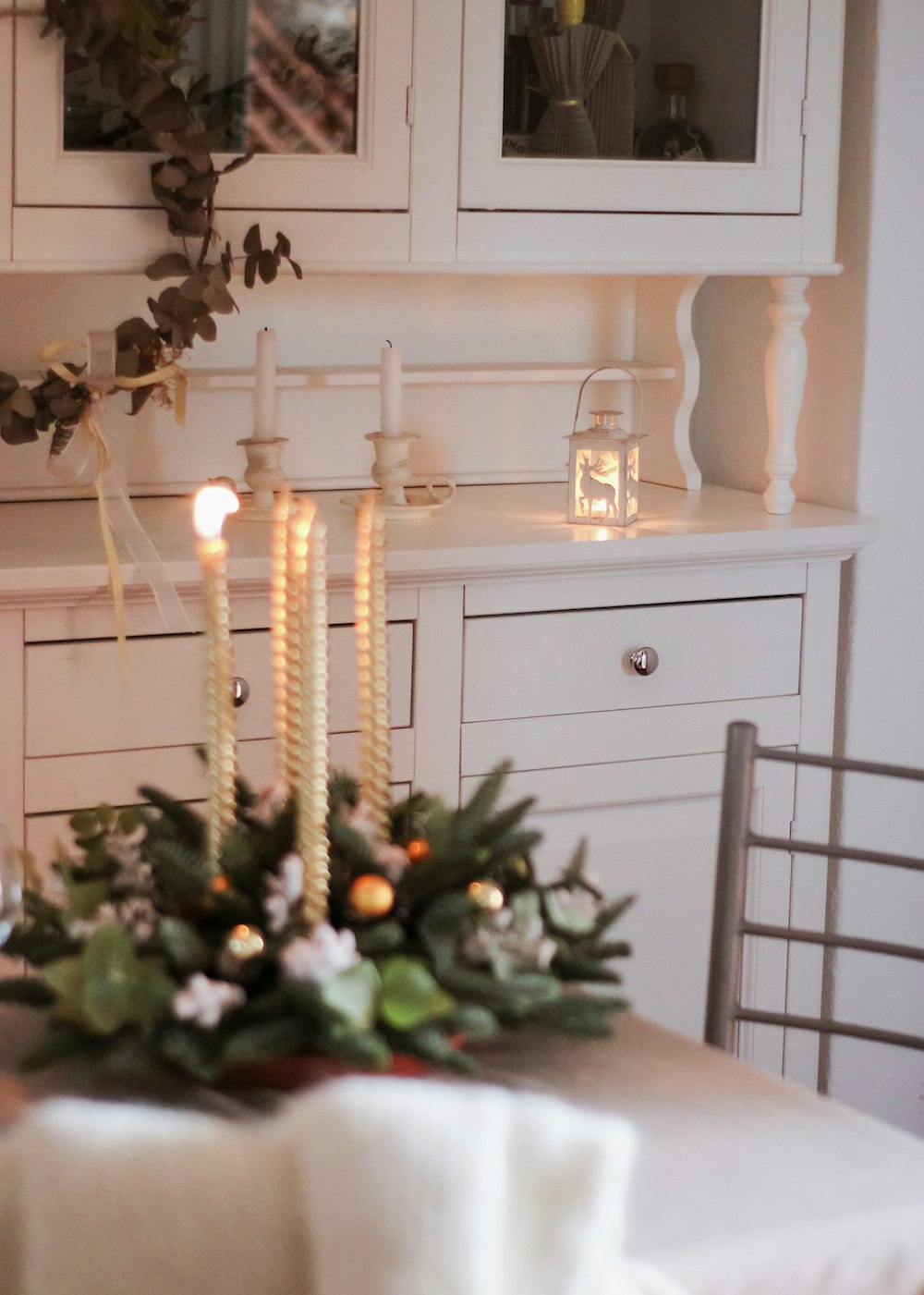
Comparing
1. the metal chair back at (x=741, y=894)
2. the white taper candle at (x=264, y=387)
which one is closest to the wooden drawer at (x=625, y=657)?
the white taper candle at (x=264, y=387)

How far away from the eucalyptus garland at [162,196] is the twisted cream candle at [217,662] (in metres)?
0.96

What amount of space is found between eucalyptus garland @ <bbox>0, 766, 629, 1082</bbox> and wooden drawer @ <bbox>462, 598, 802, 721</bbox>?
0.95 meters

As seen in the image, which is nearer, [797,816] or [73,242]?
[73,242]

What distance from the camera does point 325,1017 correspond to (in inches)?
31.6

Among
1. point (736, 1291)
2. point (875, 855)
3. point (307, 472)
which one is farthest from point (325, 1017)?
point (307, 472)

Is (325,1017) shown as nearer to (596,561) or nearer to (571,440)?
(596,561)

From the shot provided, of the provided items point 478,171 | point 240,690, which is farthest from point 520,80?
point 240,690

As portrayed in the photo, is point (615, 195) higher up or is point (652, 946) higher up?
point (615, 195)

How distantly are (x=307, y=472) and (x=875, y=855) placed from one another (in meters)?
1.14

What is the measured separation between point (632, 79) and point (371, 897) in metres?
1.42

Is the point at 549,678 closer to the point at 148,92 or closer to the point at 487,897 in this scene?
the point at 148,92

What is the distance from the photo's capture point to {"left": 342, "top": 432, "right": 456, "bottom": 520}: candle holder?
203cm

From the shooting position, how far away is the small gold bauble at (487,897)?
88cm

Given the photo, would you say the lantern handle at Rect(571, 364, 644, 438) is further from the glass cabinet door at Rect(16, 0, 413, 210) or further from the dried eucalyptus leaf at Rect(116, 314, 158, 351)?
the dried eucalyptus leaf at Rect(116, 314, 158, 351)
